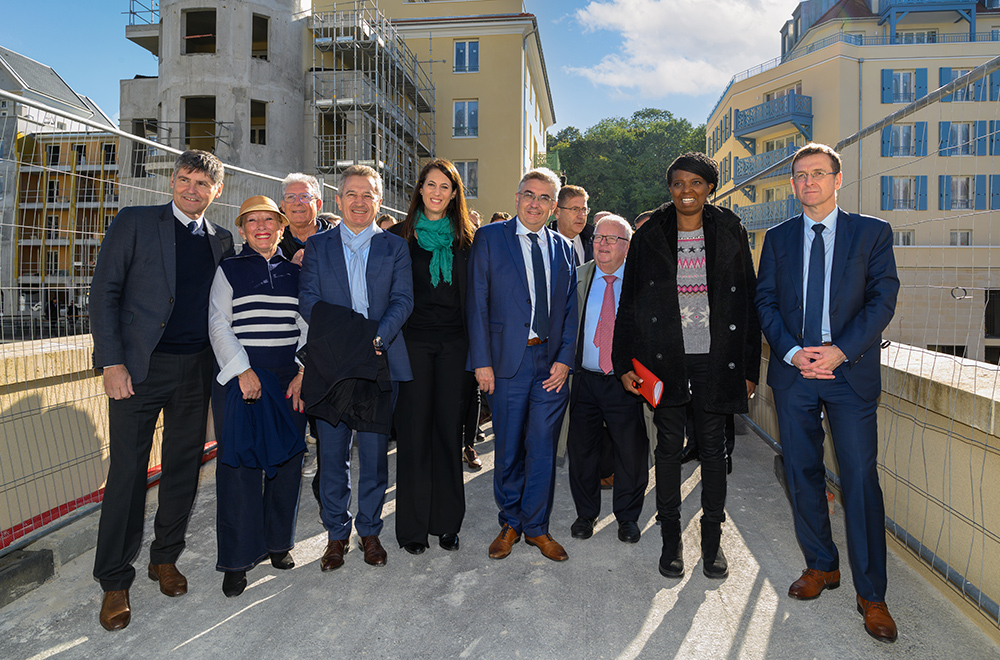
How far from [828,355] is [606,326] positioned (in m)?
1.39

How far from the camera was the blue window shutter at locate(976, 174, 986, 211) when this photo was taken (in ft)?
9.74

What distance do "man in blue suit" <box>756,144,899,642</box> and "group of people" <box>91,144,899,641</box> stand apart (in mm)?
11

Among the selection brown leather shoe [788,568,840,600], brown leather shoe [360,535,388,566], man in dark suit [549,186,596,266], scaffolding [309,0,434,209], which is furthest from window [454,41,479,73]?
brown leather shoe [788,568,840,600]

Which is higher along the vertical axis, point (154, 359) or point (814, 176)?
point (814, 176)

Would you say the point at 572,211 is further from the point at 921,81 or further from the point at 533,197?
the point at 921,81

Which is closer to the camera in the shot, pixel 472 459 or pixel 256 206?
pixel 256 206

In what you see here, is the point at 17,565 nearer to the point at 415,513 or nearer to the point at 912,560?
the point at 415,513

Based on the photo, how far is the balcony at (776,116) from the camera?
2911cm

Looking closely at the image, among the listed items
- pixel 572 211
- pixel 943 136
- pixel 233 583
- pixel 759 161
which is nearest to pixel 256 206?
pixel 233 583

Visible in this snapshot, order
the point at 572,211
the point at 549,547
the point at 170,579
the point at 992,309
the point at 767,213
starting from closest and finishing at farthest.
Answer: the point at 992,309, the point at 170,579, the point at 549,547, the point at 572,211, the point at 767,213

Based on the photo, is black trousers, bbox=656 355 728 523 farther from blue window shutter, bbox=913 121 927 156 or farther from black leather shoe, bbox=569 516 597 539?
blue window shutter, bbox=913 121 927 156

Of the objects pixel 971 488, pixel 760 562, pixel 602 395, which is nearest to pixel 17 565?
pixel 602 395

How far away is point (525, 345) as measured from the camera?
3668 mm

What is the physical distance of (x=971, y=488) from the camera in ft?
9.51
